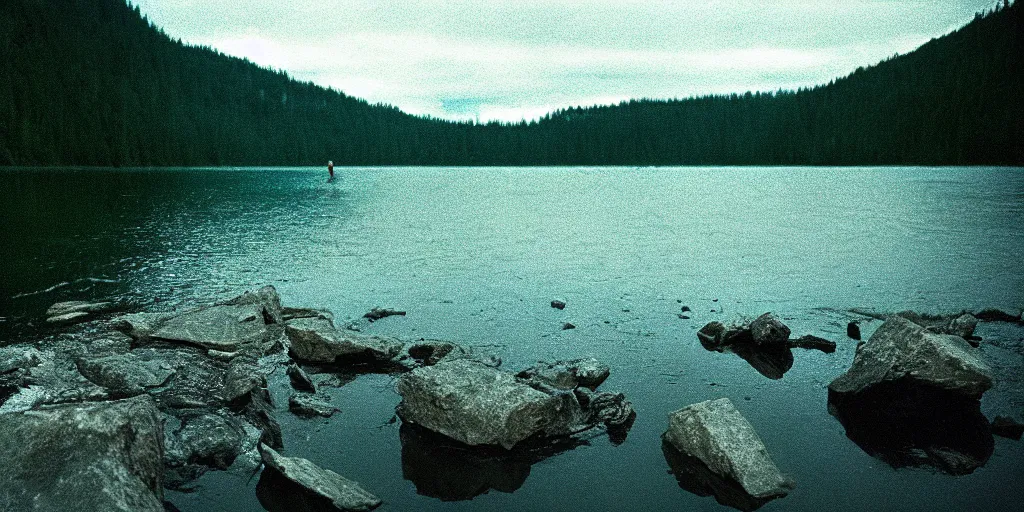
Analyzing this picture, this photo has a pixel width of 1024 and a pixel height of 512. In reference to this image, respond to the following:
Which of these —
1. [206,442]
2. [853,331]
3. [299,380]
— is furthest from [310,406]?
[853,331]

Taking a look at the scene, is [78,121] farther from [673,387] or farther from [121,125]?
[673,387]

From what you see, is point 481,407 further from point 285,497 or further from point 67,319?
point 67,319

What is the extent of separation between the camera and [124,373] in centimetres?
1139

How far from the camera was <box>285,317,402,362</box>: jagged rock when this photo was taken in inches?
523

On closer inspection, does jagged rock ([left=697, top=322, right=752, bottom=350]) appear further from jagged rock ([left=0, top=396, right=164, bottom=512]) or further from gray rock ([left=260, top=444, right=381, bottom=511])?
jagged rock ([left=0, top=396, right=164, bottom=512])

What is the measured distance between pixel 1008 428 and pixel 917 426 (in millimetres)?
1310

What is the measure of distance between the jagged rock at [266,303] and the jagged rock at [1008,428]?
15.3m

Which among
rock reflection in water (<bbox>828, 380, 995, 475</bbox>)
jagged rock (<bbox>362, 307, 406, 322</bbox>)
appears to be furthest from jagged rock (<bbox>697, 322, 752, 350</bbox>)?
Result: jagged rock (<bbox>362, 307, 406, 322</bbox>)

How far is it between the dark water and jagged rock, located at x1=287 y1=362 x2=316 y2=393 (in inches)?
30.4

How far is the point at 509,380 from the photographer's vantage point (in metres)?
10.5

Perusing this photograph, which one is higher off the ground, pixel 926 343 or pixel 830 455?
pixel 926 343

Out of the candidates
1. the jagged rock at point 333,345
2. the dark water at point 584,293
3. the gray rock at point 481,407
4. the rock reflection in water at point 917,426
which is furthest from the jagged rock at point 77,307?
the rock reflection in water at point 917,426

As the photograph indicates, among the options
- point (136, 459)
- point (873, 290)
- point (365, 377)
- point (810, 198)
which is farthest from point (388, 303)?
point (810, 198)

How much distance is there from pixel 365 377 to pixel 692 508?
7056mm
